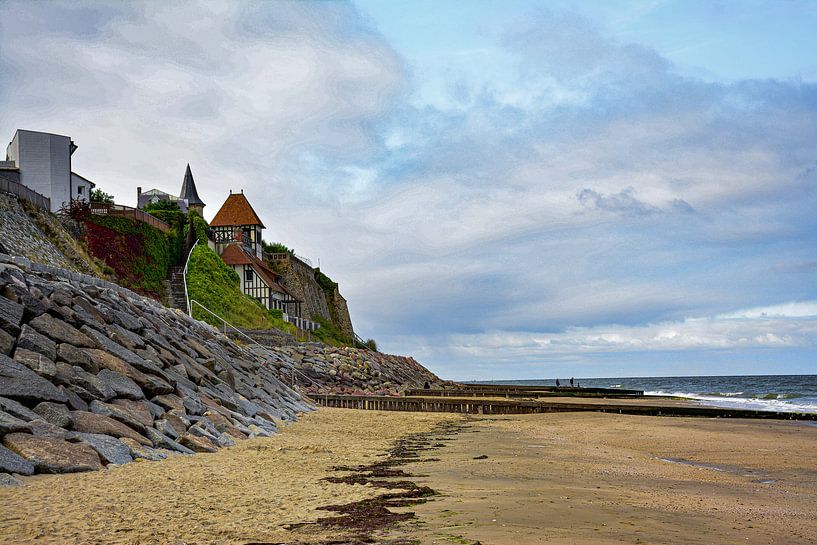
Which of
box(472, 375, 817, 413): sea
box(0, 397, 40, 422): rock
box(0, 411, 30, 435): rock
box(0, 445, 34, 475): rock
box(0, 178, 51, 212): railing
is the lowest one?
box(472, 375, 817, 413): sea

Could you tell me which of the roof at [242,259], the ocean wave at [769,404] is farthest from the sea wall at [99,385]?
the roof at [242,259]

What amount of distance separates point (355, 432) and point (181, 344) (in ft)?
17.5

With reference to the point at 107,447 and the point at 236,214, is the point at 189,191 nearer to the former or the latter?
the point at 236,214

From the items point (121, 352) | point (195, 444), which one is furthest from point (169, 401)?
point (195, 444)

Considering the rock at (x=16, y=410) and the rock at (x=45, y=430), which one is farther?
the rock at (x=16, y=410)

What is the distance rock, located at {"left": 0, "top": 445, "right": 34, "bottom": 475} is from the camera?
8.59 m

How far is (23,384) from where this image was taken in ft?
35.2

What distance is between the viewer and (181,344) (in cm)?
1962

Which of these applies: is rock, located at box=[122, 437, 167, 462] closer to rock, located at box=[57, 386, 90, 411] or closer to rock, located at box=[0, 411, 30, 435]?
rock, located at box=[57, 386, 90, 411]

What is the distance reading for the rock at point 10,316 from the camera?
12.2m

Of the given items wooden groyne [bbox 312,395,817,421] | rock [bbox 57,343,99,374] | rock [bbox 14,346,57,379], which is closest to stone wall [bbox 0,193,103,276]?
wooden groyne [bbox 312,395,817,421]

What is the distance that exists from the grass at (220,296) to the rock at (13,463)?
37395mm

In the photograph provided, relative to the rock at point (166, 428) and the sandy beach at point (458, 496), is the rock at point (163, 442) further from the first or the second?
the sandy beach at point (458, 496)

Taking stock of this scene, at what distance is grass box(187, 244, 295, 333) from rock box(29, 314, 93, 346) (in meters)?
32.4
